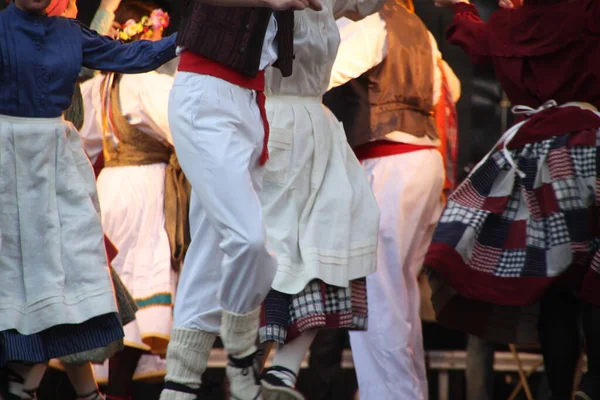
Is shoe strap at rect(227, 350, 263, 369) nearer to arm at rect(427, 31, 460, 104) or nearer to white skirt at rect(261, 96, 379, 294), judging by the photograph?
white skirt at rect(261, 96, 379, 294)

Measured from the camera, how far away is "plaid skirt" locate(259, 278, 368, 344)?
3.87m

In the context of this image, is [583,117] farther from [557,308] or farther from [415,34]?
[415,34]

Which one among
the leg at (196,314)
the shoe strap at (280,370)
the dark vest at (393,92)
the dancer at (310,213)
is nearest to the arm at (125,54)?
the dancer at (310,213)

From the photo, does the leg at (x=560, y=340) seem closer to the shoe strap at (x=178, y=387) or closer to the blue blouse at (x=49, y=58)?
the shoe strap at (x=178, y=387)

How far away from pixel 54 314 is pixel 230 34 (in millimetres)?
1301

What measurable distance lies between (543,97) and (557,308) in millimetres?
855

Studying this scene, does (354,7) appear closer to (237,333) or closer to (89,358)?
(237,333)

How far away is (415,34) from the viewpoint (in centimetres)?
568

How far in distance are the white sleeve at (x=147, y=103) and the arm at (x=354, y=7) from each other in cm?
164

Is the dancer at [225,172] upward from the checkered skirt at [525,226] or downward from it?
upward

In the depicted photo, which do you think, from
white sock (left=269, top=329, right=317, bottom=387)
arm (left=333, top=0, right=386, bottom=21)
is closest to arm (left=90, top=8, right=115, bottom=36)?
arm (left=333, top=0, right=386, bottom=21)

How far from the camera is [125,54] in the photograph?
14.4 ft

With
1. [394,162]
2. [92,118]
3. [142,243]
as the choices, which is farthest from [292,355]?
[92,118]

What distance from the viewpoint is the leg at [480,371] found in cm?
559
